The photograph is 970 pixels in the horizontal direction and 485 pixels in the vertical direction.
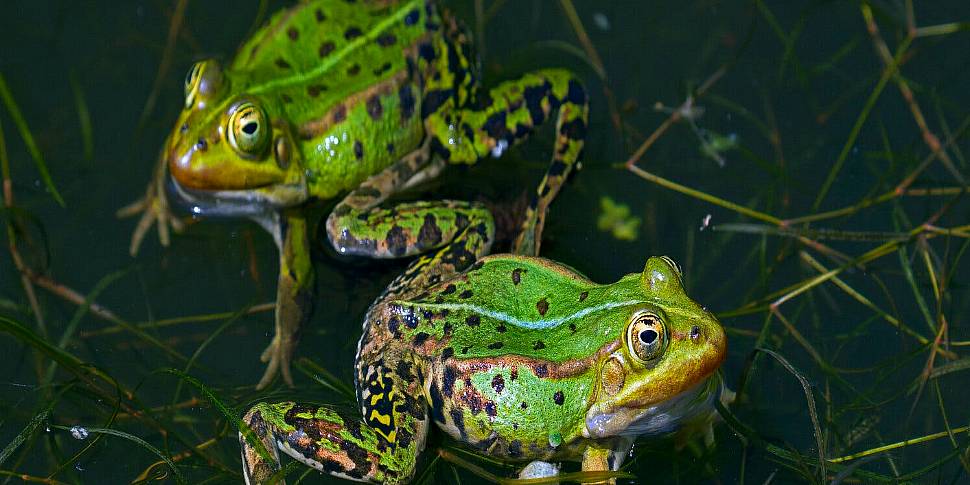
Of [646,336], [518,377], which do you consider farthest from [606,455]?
[646,336]

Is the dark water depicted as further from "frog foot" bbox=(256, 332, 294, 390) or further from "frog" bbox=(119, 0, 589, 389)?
"frog" bbox=(119, 0, 589, 389)

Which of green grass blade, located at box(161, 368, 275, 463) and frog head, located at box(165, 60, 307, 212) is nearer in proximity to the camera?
green grass blade, located at box(161, 368, 275, 463)

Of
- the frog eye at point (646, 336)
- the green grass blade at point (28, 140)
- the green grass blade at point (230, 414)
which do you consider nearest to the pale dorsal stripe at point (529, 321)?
the frog eye at point (646, 336)

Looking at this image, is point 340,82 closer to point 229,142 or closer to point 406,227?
point 229,142

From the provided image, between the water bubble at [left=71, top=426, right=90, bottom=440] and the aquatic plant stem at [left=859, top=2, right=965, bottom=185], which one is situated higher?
the aquatic plant stem at [left=859, top=2, right=965, bottom=185]

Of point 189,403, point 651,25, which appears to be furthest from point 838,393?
point 189,403

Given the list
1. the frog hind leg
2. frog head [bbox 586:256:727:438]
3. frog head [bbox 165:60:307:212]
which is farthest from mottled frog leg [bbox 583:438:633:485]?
frog head [bbox 165:60:307:212]

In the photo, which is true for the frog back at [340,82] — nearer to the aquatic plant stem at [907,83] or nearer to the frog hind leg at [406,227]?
the frog hind leg at [406,227]
